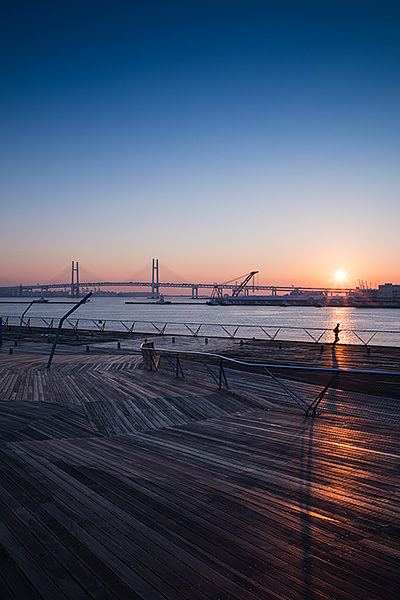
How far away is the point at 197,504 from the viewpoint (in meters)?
4.01

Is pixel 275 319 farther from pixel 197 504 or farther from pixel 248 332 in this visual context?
pixel 197 504

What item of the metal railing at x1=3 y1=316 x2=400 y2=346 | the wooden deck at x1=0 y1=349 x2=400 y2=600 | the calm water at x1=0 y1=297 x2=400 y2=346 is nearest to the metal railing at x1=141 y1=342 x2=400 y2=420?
the wooden deck at x1=0 y1=349 x2=400 y2=600

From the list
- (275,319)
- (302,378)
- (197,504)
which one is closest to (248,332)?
(275,319)

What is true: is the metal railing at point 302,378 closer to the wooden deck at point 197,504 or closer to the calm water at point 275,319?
the wooden deck at point 197,504

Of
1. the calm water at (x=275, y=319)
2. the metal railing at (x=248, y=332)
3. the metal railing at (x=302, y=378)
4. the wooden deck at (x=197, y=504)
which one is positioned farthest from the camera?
the calm water at (x=275, y=319)

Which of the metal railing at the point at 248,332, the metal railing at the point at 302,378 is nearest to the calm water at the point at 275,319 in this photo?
the metal railing at the point at 248,332

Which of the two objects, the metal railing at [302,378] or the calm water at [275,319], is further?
the calm water at [275,319]

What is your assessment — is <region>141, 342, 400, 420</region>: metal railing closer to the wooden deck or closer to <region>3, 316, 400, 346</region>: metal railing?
the wooden deck

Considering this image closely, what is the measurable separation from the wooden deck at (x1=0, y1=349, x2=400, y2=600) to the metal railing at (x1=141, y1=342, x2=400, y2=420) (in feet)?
1.11

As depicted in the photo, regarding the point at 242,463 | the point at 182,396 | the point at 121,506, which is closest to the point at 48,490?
the point at 121,506

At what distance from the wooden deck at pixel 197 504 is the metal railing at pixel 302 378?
338 mm

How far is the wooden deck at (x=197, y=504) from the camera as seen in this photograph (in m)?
2.89

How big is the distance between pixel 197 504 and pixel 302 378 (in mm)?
6729

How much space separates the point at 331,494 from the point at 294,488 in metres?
0.36
